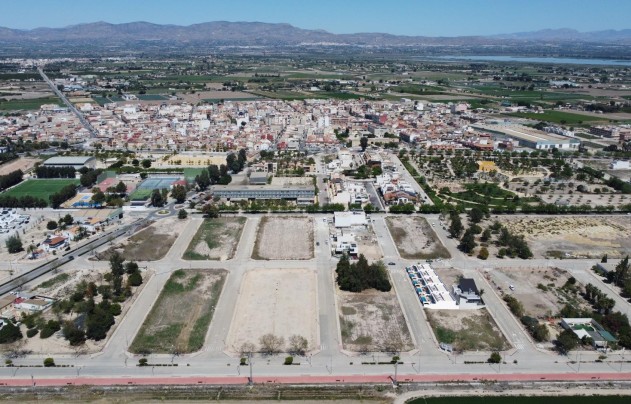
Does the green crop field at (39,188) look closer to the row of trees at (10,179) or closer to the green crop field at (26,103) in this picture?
the row of trees at (10,179)

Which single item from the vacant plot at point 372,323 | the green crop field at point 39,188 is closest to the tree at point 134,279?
the vacant plot at point 372,323

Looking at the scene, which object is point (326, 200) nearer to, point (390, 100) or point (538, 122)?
point (538, 122)

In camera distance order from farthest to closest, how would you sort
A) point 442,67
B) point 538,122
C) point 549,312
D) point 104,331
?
1. point 442,67
2. point 538,122
3. point 549,312
4. point 104,331

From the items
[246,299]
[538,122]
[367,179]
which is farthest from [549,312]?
[538,122]

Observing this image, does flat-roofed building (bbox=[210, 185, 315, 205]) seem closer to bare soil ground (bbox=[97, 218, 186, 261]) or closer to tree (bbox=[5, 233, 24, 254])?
bare soil ground (bbox=[97, 218, 186, 261])

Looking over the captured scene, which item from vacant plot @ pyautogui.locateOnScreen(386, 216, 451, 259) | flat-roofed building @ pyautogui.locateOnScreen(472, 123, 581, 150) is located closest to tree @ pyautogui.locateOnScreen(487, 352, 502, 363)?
vacant plot @ pyautogui.locateOnScreen(386, 216, 451, 259)

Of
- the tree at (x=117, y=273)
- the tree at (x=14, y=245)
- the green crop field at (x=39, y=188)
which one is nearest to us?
the tree at (x=117, y=273)
